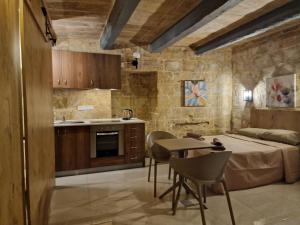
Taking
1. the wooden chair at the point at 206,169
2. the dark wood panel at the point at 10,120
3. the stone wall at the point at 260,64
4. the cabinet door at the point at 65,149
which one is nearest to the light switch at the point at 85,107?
the cabinet door at the point at 65,149

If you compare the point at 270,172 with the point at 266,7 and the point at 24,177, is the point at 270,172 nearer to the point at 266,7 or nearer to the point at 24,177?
the point at 266,7

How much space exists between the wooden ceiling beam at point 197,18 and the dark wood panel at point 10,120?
2150 mm

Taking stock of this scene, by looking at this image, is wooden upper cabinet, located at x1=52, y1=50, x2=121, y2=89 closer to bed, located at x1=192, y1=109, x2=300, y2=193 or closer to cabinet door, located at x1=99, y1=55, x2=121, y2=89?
cabinet door, located at x1=99, y1=55, x2=121, y2=89

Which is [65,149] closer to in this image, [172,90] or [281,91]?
[172,90]

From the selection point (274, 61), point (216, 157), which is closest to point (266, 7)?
point (274, 61)

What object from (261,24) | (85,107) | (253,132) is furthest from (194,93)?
(85,107)

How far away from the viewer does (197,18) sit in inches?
115

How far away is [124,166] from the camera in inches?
165

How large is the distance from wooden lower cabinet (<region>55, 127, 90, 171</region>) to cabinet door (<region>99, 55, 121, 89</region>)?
1.03 metres

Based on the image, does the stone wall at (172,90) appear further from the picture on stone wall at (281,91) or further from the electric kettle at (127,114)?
the picture on stone wall at (281,91)

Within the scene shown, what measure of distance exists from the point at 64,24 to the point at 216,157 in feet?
10.8

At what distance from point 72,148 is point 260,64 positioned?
4376 millimetres

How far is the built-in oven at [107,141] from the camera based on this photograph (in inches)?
156

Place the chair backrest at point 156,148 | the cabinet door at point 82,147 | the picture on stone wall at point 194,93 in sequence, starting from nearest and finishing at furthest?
the chair backrest at point 156,148
the cabinet door at point 82,147
the picture on stone wall at point 194,93
